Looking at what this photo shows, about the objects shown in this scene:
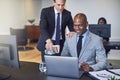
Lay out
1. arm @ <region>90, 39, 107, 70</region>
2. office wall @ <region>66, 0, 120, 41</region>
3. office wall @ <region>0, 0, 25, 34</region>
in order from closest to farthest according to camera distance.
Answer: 1. arm @ <region>90, 39, 107, 70</region>
2. office wall @ <region>66, 0, 120, 41</region>
3. office wall @ <region>0, 0, 25, 34</region>

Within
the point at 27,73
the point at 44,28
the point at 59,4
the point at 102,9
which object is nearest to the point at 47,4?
the point at 102,9

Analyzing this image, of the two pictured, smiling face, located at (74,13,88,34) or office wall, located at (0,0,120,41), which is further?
office wall, located at (0,0,120,41)

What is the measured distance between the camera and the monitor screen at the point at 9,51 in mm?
2191

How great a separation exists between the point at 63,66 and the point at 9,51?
1.82 feet

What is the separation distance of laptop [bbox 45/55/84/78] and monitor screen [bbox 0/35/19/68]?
33cm

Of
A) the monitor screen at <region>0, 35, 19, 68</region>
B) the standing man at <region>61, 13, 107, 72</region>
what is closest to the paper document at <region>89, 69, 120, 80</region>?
the standing man at <region>61, 13, 107, 72</region>

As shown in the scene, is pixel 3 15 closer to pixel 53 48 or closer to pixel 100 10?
pixel 100 10

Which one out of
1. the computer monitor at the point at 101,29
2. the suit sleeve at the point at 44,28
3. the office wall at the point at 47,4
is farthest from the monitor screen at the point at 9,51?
the office wall at the point at 47,4

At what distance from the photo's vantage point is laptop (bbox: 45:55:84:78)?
2.03 meters

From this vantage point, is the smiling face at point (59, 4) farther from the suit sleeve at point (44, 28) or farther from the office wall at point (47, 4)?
the office wall at point (47, 4)

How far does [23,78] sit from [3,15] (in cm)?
709

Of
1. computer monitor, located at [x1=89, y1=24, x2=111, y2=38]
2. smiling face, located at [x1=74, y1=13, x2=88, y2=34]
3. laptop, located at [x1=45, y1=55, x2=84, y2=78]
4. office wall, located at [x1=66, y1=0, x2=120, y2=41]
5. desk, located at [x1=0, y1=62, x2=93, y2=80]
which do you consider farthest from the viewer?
office wall, located at [x1=66, y1=0, x2=120, y2=41]

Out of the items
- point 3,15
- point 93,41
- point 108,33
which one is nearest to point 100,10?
point 108,33

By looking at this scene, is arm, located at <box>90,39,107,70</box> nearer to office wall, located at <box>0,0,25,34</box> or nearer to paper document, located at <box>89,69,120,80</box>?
paper document, located at <box>89,69,120,80</box>
